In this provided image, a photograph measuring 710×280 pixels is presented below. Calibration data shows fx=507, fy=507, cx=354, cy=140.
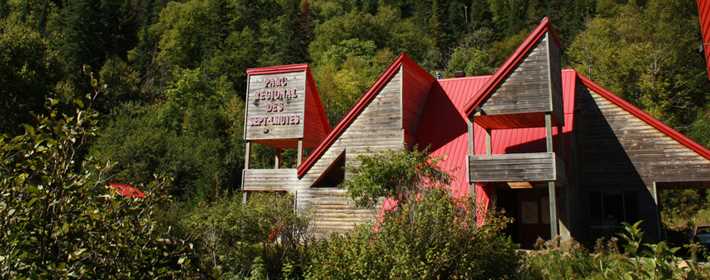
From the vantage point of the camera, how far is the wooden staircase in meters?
19.7

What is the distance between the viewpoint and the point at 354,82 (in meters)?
54.9

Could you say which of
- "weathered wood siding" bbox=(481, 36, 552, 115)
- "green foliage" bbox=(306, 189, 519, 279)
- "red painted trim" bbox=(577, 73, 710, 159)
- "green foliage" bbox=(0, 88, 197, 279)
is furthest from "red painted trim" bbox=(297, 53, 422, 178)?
"green foliage" bbox=(0, 88, 197, 279)

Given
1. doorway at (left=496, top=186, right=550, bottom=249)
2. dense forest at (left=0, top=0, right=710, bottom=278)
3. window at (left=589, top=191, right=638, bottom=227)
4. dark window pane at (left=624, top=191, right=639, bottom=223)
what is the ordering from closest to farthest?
dark window pane at (left=624, top=191, right=639, bottom=223)
window at (left=589, top=191, right=638, bottom=227)
doorway at (left=496, top=186, right=550, bottom=249)
dense forest at (left=0, top=0, right=710, bottom=278)

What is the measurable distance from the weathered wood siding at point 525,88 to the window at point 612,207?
5668mm

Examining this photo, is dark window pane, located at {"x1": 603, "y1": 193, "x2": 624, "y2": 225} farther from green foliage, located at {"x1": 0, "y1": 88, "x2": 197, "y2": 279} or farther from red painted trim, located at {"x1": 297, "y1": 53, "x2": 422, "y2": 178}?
green foliage, located at {"x1": 0, "y1": 88, "x2": 197, "y2": 279}

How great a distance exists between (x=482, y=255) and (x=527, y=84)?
8588mm

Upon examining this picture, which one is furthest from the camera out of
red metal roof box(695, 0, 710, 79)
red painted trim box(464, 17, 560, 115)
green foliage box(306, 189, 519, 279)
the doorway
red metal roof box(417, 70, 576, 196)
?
the doorway

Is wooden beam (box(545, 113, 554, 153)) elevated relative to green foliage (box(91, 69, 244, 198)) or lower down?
lower down

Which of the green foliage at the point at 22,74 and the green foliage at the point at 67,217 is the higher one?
the green foliage at the point at 22,74

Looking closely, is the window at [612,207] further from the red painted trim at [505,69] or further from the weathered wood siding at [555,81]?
the red painted trim at [505,69]

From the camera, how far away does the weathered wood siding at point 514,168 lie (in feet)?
51.7

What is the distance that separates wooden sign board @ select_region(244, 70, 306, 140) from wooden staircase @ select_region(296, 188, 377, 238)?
10.8 feet

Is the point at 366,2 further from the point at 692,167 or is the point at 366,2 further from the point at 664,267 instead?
the point at 664,267

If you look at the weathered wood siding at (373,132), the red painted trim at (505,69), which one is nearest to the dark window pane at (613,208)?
the red painted trim at (505,69)
